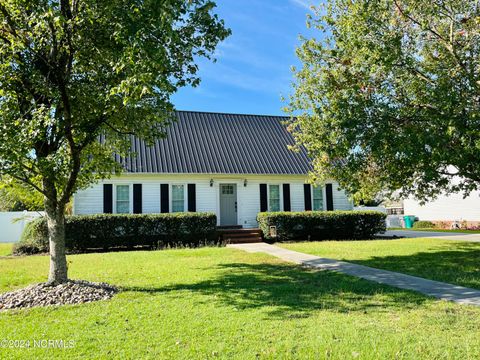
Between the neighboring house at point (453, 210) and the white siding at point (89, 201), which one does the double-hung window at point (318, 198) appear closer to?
the neighboring house at point (453, 210)

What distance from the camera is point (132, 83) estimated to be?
5969mm

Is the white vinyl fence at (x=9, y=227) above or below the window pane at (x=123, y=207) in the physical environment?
below

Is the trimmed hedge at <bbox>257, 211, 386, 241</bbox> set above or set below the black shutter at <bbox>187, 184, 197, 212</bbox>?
below

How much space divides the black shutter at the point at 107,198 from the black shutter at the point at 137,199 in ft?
3.47

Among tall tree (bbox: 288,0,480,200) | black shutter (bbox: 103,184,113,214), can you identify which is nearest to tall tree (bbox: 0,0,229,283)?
tall tree (bbox: 288,0,480,200)

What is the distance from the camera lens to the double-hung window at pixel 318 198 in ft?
67.6

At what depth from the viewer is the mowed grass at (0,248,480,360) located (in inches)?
166

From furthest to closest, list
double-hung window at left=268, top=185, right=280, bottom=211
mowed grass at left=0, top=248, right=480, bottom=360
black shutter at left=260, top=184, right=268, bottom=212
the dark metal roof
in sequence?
double-hung window at left=268, top=185, right=280, bottom=211 → black shutter at left=260, top=184, right=268, bottom=212 → the dark metal roof → mowed grass at left=0, top=248, right=480, bottom=360

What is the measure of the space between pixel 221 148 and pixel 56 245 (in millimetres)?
13559

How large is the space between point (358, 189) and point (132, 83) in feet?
25.3

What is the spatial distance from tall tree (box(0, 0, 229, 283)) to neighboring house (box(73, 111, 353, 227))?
30.7 feet

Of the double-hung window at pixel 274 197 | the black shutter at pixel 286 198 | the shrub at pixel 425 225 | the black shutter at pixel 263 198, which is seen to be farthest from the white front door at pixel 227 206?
the shrub at pixel 425 225

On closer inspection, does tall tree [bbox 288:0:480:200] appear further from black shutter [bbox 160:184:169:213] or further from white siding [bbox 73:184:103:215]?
white siding [bbox 73:184:103:215]

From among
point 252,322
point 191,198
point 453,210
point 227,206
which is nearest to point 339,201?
point 227,206
